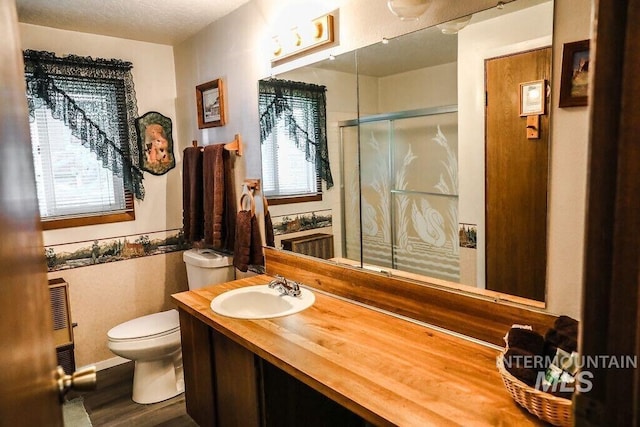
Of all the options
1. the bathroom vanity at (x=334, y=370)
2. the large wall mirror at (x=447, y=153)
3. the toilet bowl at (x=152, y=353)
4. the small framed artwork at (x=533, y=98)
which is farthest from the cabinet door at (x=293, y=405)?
the small framed artwork at (x=533, y=98)

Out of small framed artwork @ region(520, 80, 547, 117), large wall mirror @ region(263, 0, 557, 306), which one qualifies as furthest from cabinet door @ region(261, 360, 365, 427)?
small framed artwork @ region(520, 80, 547, 117)

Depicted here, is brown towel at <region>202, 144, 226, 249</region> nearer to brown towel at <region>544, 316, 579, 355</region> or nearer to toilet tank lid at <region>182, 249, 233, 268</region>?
toilet tank lid at <region>182, 249, 233, 268</region>

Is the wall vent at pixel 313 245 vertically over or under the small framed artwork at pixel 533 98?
under

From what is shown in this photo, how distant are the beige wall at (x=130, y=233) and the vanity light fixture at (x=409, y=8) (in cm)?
215

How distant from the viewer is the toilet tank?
8.71 feet

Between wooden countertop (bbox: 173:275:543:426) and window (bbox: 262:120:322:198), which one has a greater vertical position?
window (bbox: 262:120:322:198)

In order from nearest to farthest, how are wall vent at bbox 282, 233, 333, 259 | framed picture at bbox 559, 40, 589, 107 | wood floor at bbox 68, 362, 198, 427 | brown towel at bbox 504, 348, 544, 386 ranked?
brown towel at bbox 504, 348, 544, 386 < framed picture at bbox 559, 40, 589, 107 < wall vent at bbox 282, 233, 333, 259 < wood floor at bbox 68, 362, 198, 427

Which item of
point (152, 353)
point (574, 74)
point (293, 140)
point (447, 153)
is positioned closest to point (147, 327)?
point (152, 353)

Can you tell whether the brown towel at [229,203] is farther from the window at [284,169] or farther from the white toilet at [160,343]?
the window at [284,169]

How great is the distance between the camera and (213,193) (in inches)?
103

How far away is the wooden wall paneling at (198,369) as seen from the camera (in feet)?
6.48

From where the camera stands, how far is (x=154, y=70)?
121 inches

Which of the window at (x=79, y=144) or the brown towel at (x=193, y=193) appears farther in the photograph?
the brown towel at (x=193, y=193)

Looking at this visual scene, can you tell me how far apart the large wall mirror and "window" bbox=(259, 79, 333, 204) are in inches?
3.8
